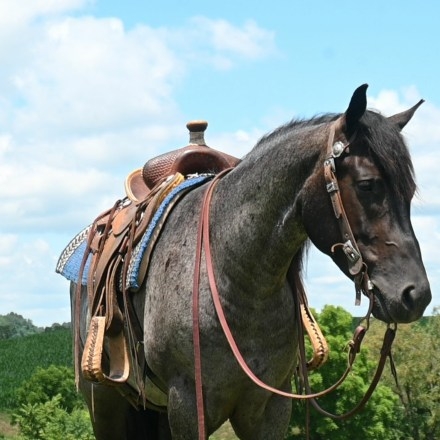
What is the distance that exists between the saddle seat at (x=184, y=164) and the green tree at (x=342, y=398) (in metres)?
18.9

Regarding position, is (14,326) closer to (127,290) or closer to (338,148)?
(127,290)

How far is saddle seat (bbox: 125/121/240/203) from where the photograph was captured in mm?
6422

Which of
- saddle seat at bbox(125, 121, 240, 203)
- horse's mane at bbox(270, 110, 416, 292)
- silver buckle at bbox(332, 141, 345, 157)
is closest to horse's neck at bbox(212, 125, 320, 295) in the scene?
silver buckle at bbox(332, 141, 345, 157)

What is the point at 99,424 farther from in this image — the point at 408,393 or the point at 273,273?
the point at 408,393

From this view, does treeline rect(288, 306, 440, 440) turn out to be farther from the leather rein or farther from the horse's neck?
the horse's neck

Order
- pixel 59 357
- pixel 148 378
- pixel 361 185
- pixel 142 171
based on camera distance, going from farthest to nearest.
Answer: pixel 59 357 → pixel 142 171 → pixel 148 378 → pixel 361 185

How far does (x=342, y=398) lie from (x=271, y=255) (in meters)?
23.1

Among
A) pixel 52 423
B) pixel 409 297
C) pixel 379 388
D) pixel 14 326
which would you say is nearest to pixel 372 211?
pixel 409 297

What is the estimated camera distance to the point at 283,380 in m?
5.52

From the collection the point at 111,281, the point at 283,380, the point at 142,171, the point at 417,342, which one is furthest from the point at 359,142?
the point at 417,342

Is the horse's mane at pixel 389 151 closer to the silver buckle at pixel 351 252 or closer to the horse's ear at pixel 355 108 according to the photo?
the horse's ear at pixel 355 108

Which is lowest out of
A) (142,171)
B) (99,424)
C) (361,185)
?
(99,424)

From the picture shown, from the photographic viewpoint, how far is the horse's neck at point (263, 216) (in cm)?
498

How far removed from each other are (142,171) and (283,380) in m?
2.13
